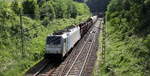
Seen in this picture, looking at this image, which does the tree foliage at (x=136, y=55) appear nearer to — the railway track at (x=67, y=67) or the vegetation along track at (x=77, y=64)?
the vegetation along track at (x=77, y=64)

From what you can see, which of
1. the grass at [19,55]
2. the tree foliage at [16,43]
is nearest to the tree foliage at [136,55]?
the grass at [19,55]

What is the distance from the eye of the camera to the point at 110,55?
96.4 ft

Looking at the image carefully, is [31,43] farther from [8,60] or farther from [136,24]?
[136,24]

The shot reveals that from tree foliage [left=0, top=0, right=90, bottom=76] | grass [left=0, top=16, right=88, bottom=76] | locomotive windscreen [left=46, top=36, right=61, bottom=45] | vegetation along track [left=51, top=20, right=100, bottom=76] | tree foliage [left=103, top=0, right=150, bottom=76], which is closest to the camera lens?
tree foliage [left=103, top=0, right=150, bottom=76]

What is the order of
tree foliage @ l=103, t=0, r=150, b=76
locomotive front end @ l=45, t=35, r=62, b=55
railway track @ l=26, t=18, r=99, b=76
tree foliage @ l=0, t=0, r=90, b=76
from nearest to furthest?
tree foliage @ l=103, t=0, r=150, b=76 < railway track @ l=26, t=18, r=99, b=76 < tree foliage @ l=0, t=0, r=90, b=76 < locomotive front end @ l=45, t=35, r=62, b=55

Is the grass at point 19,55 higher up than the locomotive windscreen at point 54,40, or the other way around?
the locomotive windscreen at point 54,40

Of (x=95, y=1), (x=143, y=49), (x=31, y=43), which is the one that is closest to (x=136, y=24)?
(x=143, y=49)

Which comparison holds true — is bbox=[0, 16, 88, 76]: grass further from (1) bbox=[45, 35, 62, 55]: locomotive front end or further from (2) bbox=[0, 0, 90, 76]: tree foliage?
(1) bbox=[45, 35, 62, 55]: locomotive front end

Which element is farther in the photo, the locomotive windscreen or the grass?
the locomotive windscreen

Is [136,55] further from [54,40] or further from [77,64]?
[54,40]

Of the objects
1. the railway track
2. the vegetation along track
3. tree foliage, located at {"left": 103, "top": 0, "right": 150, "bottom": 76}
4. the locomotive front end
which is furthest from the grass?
tree foliage, located at {"left": 103, "top": 0, "right": 150, "bottom": 76}

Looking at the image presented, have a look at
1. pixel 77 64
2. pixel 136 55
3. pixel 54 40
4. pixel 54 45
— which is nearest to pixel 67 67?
pixel 77 64

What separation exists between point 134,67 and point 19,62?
10.4 meters

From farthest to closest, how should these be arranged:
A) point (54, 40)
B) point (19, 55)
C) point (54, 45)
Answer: point (54, 40) < point (54, 45) < point (19, 55)
